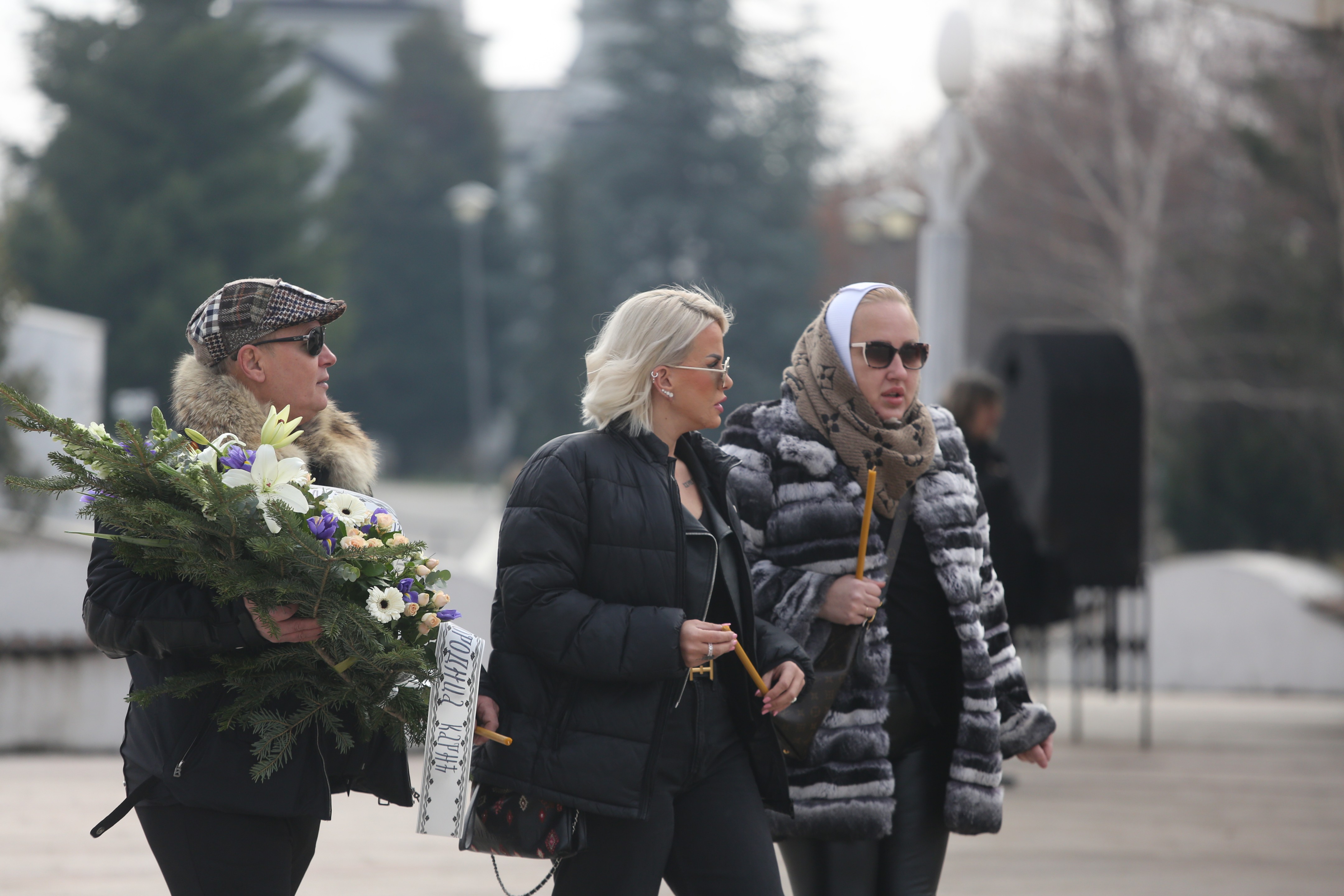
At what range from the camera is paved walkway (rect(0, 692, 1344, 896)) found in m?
6.26

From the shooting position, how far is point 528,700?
337 centimetres

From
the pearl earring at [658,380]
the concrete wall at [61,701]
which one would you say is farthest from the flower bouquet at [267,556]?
the concrete wall at [61,701]

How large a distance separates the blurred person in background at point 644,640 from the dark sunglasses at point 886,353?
1.55 ft

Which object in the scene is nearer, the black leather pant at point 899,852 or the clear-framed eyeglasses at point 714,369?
the clear-framed eyeglasses at point 714,369

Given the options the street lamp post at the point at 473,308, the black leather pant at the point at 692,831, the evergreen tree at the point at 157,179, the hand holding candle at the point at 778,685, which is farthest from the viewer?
the street lamp post at the point at 473,308

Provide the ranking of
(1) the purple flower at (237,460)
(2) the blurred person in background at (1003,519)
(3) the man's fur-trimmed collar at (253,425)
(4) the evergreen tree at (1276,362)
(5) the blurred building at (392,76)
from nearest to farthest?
(1) the purple flower at (237,460)
(3) the man's fur-trimmed collar at (253,425)
(2) the blurred person in background at (1003,519)
(4) the evergreen tree at (1276,362)
(5) the blurred building at (392,76)

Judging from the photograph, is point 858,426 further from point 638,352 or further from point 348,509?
point 348,509

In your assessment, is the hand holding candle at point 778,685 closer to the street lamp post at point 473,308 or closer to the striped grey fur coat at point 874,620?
the striped grey fur coat at point 874,620

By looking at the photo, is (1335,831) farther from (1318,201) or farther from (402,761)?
(1318,201)

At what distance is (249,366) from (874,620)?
1.57 metres

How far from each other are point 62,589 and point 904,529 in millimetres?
7779

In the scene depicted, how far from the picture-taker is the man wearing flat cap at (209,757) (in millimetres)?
2957

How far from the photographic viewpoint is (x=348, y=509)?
3.07 metres

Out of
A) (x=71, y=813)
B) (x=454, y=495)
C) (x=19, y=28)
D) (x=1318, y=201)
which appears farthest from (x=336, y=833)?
(x=454, y=495)
